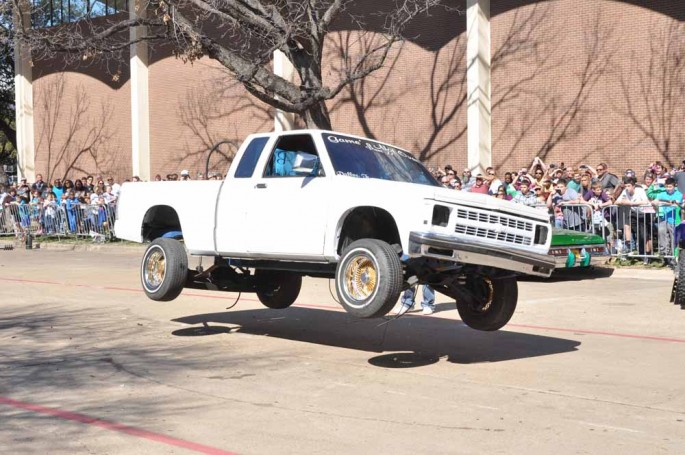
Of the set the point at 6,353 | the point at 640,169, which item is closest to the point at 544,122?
the point at 640,169

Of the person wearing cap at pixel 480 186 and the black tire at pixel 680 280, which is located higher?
the person wearing cap at pixel 480 186

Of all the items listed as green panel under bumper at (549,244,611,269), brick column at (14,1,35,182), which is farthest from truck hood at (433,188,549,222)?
brick column at (14,1,35,182)

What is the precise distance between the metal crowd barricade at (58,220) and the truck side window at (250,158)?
60.8ft

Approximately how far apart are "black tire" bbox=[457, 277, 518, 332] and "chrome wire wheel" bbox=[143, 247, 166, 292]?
328 centimetres

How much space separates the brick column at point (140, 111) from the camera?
37.3m

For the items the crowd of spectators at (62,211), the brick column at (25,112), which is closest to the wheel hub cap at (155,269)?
the crowd of spectators at (62,211)

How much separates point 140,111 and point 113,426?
3216cm

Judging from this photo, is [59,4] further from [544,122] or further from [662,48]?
[662,48]

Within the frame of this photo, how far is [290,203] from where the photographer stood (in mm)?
9484

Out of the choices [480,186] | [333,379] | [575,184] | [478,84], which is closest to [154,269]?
[333,379]

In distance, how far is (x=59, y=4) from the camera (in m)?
40.6

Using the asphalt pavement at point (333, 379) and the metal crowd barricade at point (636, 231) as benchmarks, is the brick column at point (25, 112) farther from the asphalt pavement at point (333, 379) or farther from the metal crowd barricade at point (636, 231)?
the metal crowd barricade at point (636, 231)

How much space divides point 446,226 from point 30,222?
82.0ft

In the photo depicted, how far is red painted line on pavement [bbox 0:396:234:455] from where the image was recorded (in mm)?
5895
